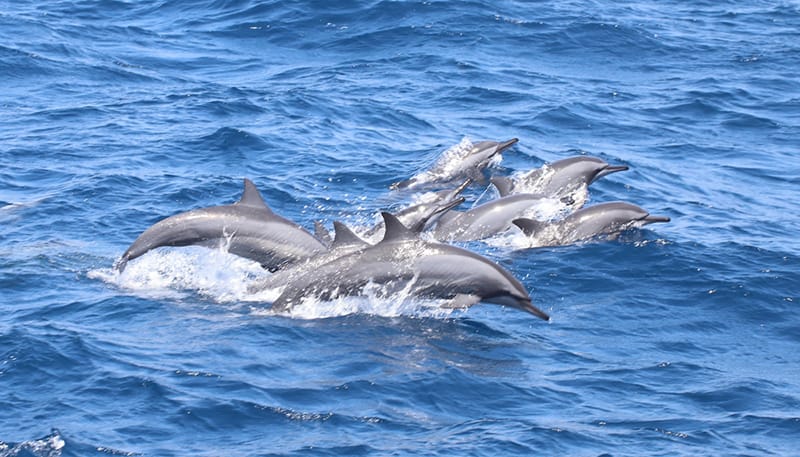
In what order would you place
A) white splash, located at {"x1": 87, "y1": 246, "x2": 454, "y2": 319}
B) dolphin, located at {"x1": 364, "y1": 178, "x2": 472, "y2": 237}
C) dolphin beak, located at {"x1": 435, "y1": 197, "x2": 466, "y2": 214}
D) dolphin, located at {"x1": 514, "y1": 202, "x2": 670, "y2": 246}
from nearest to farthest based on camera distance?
white splash, located at {"x1": 87, "y1": 246, "x2": 454, "y2": 319}
dolphin beak, located at {"x1": 435, "y1": 197, "x2": 466, "y2": 214}
dolphin, located at {"x1": 364, "y1": 178, "x2": 472, "y2": 237}
dolphin, located at {"x1": 514, "y1": 202, "x2": 670, "y2": 246}

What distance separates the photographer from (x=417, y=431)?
1046 cm

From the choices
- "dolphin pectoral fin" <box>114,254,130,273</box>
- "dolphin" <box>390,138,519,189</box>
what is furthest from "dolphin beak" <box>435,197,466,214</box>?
"dolphin pectoral fin" <box>114,254,130,273</box>

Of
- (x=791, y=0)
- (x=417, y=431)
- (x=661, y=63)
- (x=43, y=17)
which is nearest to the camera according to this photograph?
(x=417, y=431)

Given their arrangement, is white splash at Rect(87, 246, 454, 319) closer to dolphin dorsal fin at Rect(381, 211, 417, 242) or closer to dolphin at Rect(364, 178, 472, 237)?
dolphin dorsal fin at Rect(381, 211, 417, 242)

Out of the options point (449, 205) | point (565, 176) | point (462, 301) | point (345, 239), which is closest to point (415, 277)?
point (462, 301)

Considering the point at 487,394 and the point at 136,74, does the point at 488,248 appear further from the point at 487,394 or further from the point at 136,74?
the point at 136,74

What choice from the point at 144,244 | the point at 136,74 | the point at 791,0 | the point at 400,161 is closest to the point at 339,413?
the point at 144,244

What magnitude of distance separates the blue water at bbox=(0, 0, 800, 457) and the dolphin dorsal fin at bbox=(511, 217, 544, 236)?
0.38 metres

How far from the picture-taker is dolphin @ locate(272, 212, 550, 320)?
13078 mm

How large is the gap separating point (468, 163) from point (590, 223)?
3.23m

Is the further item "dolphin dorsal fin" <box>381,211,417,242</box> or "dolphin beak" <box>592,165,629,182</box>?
"dolphin beak" <box>592,165,629,182</box>

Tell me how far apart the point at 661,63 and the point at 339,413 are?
17697 millimetres

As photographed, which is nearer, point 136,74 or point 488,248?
point 488,248

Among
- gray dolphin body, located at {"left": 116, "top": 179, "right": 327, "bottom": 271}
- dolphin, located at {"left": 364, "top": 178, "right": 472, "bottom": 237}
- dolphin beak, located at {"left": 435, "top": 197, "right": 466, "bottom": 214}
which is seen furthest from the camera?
dolphin, located at {"left": 364, "top": 178, "right": 472, "bottom": 237}
